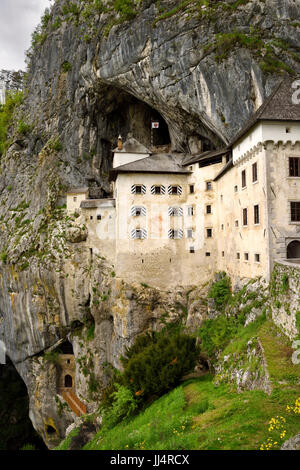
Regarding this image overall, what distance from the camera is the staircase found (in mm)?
32156

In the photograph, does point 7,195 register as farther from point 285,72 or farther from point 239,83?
point 285,72

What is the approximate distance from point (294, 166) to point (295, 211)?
2.68 metres

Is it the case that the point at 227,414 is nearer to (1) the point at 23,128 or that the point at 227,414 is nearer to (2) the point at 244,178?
(2) the point at 244,178

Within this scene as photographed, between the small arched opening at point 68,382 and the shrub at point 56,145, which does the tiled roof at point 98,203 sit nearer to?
the shrub at point 56,145

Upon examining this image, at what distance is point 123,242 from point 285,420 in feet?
72.3

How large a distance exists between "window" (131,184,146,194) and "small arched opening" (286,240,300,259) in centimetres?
1486

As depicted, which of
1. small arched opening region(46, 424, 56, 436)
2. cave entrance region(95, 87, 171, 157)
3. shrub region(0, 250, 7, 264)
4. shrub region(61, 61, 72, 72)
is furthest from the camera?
shrub region(61, 61, 72, 72)

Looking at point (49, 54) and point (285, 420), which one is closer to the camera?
point (285, 420)

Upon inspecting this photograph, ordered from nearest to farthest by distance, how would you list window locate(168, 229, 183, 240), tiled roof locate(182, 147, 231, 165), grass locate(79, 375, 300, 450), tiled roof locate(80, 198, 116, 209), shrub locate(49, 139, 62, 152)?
1. grass locate(79, 375, 300, 450)
2. tiled roof locate(182, 147, 231, 165)
3. window locate(168, 229, 183, 240)
4. tiled roof locate(80, 198, 116, 209)
5. shrub locate(49, 139, 62, 152)

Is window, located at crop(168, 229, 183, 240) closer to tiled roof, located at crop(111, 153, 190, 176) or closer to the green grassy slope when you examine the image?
tiled roof, located at crop(111, 153, 190, 176)

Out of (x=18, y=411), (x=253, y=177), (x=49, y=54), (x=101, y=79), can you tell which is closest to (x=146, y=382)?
(x=253, y=177)

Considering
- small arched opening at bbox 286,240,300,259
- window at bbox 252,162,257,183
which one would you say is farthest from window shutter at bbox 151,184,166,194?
small arched opening at bbox 286,240,300,259

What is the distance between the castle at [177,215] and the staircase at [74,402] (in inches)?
565

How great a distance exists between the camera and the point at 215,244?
29.4m
